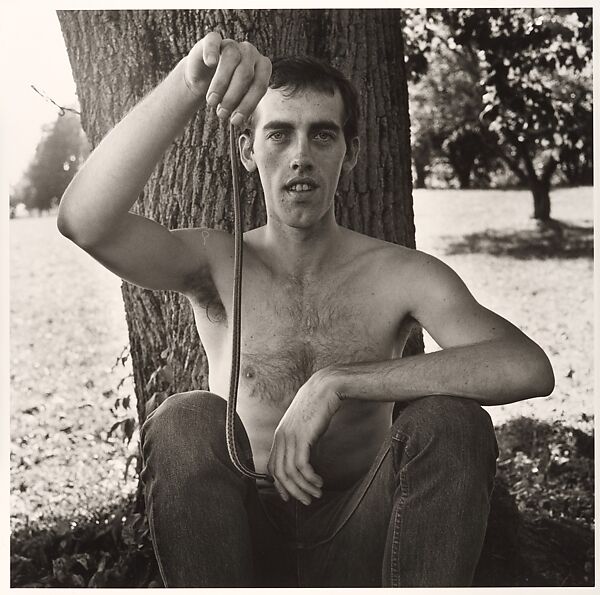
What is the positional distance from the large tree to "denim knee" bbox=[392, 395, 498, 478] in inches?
23.8

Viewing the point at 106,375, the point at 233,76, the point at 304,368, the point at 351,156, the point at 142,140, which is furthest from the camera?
the point at 106,375

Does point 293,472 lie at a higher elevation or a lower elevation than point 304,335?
lower

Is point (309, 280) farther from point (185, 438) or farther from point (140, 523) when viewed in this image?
point (140, 523)

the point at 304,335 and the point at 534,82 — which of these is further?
the point at 534,82

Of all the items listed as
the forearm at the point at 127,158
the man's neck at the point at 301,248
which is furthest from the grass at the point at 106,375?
the forearm at the point at 127,158

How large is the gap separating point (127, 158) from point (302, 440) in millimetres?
560

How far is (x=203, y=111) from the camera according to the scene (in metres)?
1.89

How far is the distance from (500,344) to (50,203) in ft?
3.19

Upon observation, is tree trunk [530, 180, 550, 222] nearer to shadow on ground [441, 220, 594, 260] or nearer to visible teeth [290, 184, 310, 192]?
shadow on ground [441, 220, 594, 260]

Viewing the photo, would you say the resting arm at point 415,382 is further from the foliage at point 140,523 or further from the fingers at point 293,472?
the foliage at point 140,523

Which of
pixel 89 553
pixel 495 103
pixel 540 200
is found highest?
pixel 495 103

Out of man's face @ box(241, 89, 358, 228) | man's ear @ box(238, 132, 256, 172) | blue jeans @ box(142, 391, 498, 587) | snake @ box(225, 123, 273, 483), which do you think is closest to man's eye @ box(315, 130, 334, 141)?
man's face @ box(241, 89, 358, 228)

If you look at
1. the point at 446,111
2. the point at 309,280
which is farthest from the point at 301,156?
the point at 446,111

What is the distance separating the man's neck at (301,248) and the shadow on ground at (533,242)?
317mm
